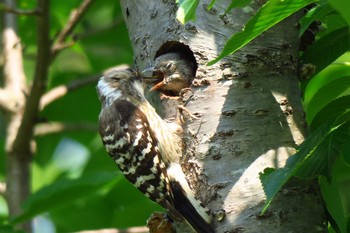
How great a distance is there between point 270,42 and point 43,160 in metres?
3.14

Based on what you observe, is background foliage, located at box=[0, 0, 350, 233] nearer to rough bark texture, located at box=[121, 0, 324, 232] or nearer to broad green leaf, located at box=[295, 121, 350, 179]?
broad green leaf, located at box=[295, 121, 350, 179]

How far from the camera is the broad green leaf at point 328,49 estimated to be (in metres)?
2.79

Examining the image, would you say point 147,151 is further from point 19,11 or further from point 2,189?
point 2,189

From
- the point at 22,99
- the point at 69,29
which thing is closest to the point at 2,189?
the point at 22,99

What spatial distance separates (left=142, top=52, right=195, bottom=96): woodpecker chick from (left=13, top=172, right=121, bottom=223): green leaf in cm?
71

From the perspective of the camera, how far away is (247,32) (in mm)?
2221

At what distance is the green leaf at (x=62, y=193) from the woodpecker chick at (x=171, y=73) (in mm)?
713

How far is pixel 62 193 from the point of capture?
400cm

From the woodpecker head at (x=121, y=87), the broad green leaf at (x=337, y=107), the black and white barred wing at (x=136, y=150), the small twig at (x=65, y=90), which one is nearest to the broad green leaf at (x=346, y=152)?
the broad green leaf at (x=337, y=107)

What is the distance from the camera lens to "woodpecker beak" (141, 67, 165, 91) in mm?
3500

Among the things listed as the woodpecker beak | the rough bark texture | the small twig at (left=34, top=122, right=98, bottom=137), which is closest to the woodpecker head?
the woodpecker beak

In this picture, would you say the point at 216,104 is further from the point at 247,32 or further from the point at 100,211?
the point at 100,211

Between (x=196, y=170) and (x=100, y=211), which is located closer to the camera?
(x=196, y=170)

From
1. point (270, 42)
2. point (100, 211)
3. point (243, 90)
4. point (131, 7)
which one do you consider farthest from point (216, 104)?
point (100, 211)
